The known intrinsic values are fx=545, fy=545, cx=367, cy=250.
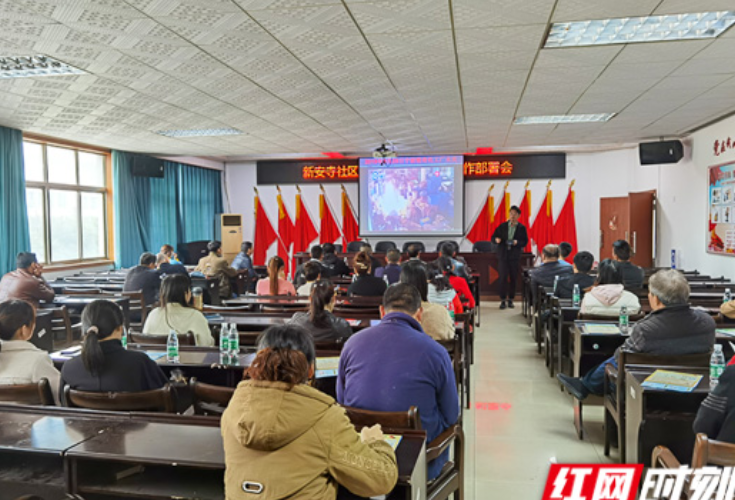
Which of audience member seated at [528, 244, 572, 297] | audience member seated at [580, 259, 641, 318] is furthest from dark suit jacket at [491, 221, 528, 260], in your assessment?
audience member seated at [580, 259, 641, 318]

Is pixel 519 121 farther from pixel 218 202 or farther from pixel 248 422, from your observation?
pixel 218 202

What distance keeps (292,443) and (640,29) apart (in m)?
3.87

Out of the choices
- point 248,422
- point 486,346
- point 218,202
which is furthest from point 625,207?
point 248,422

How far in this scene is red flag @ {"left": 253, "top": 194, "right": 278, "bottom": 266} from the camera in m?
13.1

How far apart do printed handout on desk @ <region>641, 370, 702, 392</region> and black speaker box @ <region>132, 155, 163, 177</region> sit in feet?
30.2

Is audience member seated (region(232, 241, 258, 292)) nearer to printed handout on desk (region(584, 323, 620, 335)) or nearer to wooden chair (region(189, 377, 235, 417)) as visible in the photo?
printed handout on desk (region(584, 323, 620, 335))

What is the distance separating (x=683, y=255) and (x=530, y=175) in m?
3.95

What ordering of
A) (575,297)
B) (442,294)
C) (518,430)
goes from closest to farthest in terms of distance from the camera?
1. (518,430)
2. (442,294)
3. (575,297)

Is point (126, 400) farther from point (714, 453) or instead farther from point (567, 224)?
point (567, 224)

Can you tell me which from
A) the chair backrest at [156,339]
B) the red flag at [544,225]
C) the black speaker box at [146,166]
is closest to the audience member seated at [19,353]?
the chair backrest at [156,339]

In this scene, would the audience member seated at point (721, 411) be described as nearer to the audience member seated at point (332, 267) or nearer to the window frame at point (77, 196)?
the audience member seated at point (332, 267)

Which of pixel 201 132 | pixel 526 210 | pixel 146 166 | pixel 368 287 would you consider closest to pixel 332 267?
pixel 368 287

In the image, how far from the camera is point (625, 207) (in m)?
10.5

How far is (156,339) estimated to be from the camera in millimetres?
3430
